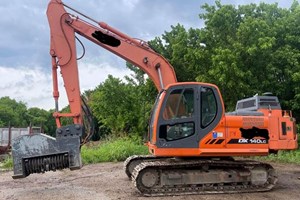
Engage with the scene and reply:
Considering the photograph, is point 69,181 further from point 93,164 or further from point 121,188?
point 93,164

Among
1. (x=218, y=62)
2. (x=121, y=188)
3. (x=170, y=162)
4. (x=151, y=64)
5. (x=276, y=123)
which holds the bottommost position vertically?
(x=121, y=188)

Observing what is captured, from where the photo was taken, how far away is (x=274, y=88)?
1927 cm

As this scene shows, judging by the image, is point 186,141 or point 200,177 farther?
point 200,177

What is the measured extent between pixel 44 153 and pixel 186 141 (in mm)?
3064

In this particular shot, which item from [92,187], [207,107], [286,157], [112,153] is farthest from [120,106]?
[207,107]

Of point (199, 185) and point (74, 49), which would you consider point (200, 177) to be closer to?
point (199, 185)

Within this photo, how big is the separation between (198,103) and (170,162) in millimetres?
1449

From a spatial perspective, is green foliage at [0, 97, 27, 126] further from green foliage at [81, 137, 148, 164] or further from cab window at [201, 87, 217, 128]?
cab window at [201, 87, 217, 128]

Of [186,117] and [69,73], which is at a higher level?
[69,73]

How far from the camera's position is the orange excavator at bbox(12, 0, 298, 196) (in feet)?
29.8

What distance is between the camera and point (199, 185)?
30.8 ft

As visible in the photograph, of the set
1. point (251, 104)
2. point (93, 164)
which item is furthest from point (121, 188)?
point (93, 164)

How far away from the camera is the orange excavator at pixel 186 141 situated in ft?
29.8

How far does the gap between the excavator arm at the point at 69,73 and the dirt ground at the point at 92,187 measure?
727mm
